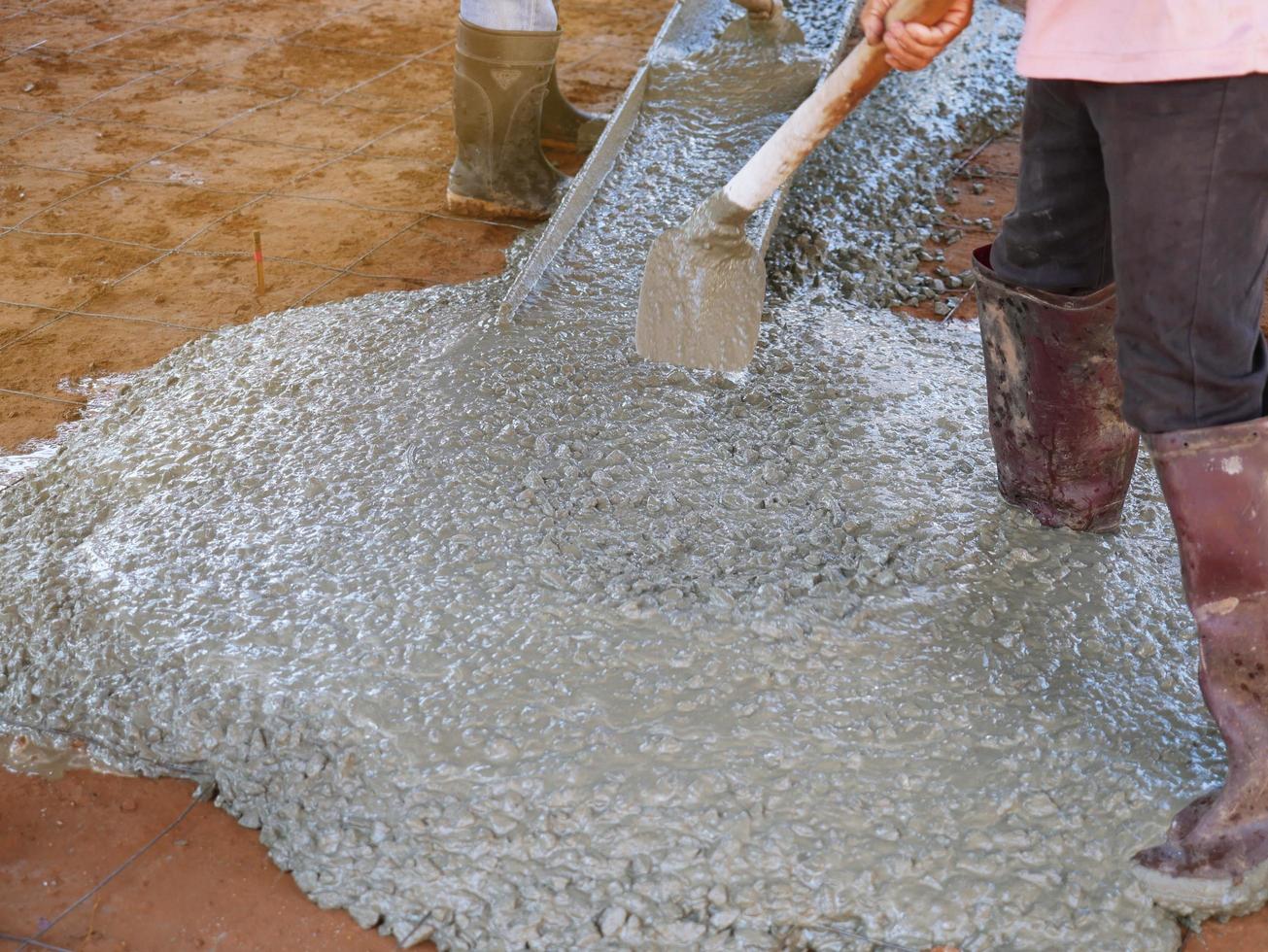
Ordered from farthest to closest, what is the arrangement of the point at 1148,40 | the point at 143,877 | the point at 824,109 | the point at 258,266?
the point at 258,266 < the point at 824,109 < the point at 143,877 < the point at 1148,40

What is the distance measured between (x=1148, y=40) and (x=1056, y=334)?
0.58 meters

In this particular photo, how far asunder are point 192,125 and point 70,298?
1374 mm

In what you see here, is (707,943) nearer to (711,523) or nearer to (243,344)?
(711,523)

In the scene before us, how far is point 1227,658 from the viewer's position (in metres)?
1.45

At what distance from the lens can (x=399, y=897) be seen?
149cm

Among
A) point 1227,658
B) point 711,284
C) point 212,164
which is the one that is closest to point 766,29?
point 711,284

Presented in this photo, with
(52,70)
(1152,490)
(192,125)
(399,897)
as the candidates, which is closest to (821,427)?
(1152,490)

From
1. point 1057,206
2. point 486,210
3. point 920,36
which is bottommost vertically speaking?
point 486,210

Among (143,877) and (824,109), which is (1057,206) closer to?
(824,109)

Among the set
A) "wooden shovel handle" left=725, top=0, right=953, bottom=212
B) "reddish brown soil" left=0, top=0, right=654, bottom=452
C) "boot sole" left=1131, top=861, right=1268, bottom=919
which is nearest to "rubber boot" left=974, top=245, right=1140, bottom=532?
"wooden shovel handle" left=725, top=0, right=953, bottom=212

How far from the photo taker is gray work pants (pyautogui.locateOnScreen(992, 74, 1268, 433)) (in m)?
1.32

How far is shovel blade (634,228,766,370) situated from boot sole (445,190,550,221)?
4.12ft

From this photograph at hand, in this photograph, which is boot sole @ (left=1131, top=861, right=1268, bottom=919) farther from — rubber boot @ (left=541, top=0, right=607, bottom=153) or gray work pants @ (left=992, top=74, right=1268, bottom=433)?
rubber boot @ (left=541, top=0, right=607, bottom=153)

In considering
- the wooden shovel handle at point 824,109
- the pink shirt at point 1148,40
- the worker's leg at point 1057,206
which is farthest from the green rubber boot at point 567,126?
the pink shirt at point 1148,40
